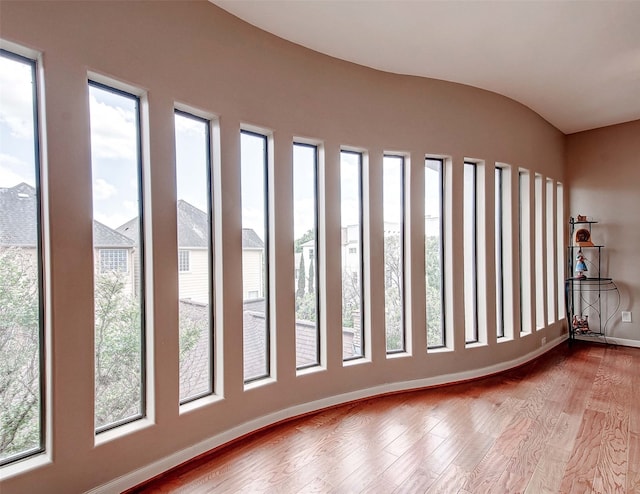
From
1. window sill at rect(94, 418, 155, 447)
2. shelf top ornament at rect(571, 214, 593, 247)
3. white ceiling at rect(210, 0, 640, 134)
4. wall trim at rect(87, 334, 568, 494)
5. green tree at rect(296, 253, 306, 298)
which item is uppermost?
white ceiling at rect(210, 0, 640, 134)

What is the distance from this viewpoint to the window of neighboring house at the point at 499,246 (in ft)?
12.8

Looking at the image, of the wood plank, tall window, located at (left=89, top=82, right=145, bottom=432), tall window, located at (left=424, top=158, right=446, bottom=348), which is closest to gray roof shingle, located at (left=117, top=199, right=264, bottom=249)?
tall window, located at (left=89, top=82, right=145, bottom=432)

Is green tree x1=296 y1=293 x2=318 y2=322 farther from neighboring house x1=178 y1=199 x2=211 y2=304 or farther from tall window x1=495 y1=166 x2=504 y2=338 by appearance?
tall window x1=495 y1=166 x2=504 y2=338

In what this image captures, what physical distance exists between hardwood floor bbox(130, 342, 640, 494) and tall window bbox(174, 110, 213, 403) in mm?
517

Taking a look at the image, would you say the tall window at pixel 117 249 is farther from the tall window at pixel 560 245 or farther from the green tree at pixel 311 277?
the tall window at pixel 560 245

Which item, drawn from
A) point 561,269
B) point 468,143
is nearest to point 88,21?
point 468,143

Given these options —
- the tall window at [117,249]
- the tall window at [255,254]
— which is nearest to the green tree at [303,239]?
the tall window at [255,254]

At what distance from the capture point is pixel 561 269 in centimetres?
482

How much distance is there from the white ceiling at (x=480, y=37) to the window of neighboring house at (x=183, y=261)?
1.51 metres

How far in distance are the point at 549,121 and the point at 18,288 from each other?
532cm

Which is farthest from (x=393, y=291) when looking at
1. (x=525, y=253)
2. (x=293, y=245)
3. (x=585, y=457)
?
(x=525, y=253)

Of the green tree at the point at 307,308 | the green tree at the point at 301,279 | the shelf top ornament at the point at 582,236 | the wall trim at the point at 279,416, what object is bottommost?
the wall trim at the point at 279,416

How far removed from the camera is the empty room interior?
1.69 meters

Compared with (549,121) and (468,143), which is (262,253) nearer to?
(468,143)
